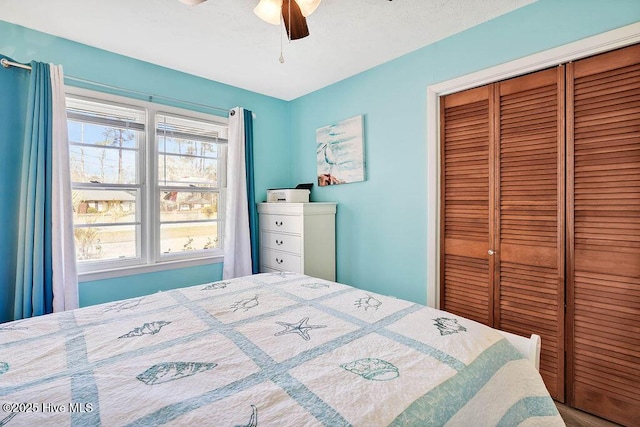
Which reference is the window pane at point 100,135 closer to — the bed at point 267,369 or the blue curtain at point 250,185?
the blue curtain at point 250,185

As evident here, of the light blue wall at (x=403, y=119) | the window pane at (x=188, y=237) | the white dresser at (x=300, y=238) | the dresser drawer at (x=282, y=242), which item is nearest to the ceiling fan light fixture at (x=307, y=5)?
the light blue wall at (x=403, y=119)

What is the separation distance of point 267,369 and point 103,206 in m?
2.41

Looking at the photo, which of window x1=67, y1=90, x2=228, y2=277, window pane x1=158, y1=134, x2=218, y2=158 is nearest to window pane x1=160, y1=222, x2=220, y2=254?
window x1=67, y1=90, x2=228, y2=277

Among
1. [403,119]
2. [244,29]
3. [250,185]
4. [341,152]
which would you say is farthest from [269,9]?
[250,185]

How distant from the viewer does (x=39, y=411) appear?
28.1 inches

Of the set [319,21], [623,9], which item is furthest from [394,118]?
[623,9]

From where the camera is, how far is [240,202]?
123 inches

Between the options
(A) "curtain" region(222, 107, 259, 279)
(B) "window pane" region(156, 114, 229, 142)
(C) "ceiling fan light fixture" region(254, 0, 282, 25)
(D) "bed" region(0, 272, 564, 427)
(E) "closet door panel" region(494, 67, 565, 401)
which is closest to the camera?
(D) "bed" region(0, 272, 564, 427)

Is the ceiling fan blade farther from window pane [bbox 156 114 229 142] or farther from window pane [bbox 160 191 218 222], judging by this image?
window pane [bbox 160 191 218 222]

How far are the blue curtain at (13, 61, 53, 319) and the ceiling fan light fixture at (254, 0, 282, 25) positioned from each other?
164 cm

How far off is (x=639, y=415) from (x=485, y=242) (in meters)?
1.14

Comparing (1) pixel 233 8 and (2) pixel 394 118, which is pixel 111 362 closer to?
(1) pixel 233 8

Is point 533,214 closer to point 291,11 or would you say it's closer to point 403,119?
point 403,119

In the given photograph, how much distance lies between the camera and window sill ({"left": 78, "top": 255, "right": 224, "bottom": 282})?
241cm
